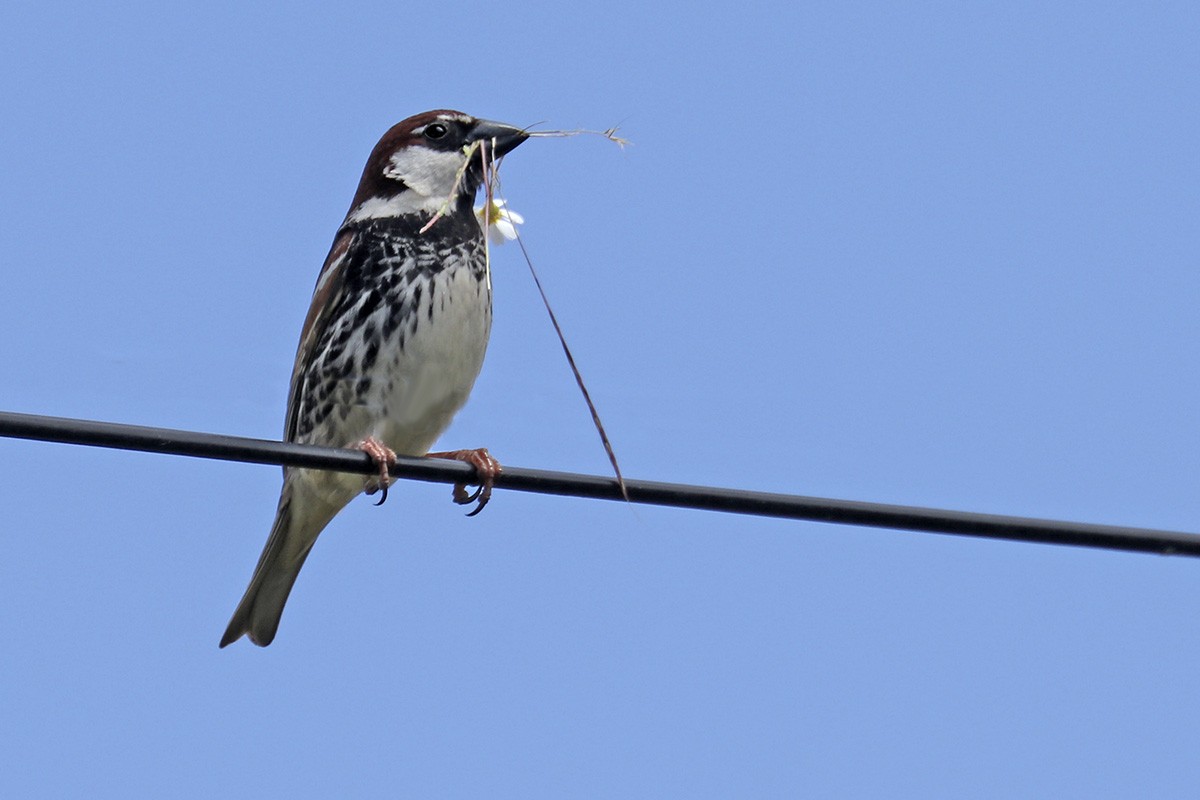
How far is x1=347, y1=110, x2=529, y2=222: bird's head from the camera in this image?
6.75 meters

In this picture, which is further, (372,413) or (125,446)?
(372,413)

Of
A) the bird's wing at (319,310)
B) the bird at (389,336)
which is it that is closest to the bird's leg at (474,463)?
the bird at (389,336)

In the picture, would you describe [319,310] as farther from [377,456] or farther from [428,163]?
[377,456]

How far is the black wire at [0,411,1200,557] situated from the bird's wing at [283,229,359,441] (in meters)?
2.43

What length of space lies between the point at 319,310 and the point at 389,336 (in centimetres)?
49

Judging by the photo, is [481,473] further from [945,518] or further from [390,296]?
[390,296]

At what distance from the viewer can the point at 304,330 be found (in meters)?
6.80

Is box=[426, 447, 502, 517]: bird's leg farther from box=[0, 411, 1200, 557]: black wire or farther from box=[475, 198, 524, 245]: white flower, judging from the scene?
box=[0, 411, 1200, 557]: black wire

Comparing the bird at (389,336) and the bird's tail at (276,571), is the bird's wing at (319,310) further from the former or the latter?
the bird's tail at (276,571)

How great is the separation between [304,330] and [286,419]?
40cm

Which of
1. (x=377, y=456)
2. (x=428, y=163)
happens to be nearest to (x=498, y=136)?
(x=428, y=163)

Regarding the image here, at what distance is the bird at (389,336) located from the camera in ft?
20.4

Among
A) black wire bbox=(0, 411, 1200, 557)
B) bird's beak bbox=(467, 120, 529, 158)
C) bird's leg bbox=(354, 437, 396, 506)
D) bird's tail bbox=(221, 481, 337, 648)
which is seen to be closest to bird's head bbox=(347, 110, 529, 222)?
bird's beak bbox=(467, 120, 529, 158)

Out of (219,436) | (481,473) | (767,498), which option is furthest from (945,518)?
(219,436)
